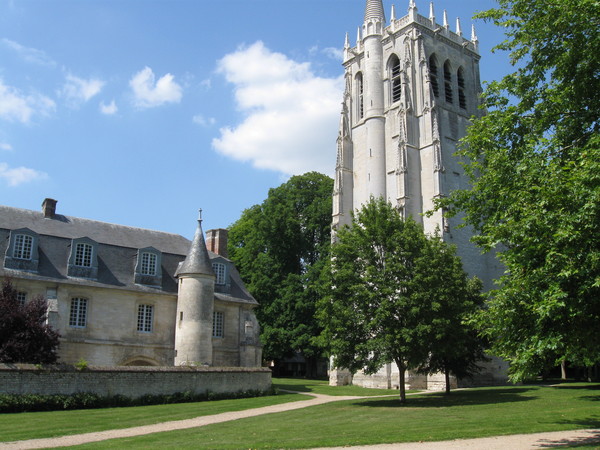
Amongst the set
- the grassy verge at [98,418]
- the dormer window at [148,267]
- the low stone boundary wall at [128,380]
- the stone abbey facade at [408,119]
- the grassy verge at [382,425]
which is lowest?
the grassy verge at [98,418]

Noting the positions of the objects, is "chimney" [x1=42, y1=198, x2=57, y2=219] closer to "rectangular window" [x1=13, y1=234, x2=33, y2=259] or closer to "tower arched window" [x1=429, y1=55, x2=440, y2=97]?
"rectangular window" [x1=13, y1=234, x2=33, y2=259]

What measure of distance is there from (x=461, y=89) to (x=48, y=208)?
3457 cm

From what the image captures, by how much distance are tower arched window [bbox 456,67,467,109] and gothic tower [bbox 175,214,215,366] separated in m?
28.7

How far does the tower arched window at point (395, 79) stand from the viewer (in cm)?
4628

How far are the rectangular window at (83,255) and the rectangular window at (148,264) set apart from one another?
9.35 feet

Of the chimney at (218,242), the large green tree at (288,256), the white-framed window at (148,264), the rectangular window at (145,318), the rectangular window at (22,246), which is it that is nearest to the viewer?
the rectangular window at (22,246)

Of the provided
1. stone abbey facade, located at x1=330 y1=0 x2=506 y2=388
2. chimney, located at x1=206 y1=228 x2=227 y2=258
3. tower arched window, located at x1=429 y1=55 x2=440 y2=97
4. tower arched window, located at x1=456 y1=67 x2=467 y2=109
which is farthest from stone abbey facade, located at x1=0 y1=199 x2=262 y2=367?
tower arched window, located at x1=456 y1=67 x2=467 y2=109

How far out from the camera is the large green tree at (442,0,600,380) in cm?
1083

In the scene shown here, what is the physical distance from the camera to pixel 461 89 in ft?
159

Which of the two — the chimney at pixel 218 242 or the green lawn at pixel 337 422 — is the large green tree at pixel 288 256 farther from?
the green lawn at pixel 337 422

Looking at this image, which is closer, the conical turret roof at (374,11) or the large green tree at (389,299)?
the large green tree at (389,299)

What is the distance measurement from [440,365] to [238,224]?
31.7m

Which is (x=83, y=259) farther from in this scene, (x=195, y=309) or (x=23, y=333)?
(x=23, y=333)

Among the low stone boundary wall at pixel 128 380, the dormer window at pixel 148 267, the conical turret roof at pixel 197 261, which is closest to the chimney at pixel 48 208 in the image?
the dormer window at pixel 148 267
